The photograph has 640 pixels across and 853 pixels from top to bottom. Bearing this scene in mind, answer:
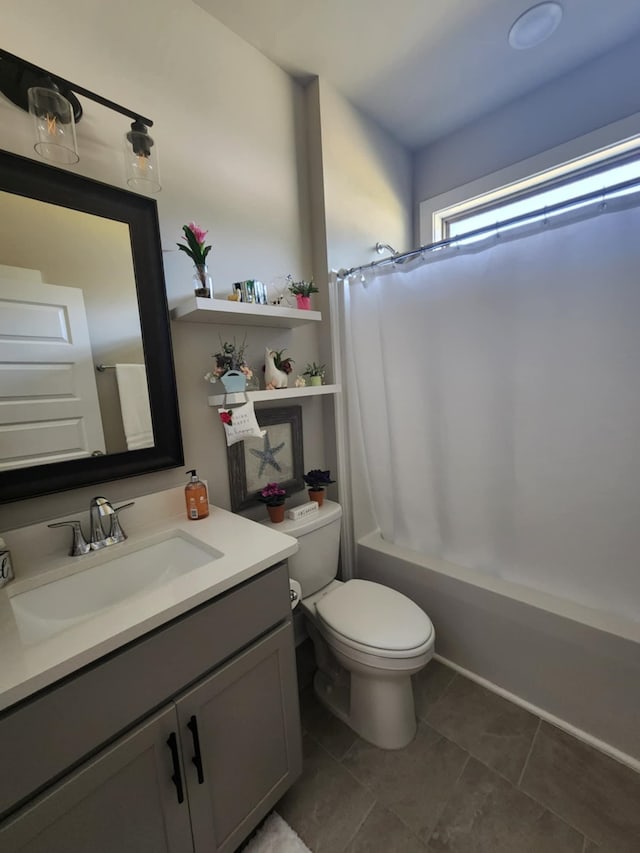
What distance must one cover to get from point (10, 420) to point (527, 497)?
5.71ft

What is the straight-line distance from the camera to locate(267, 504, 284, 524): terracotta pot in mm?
1419

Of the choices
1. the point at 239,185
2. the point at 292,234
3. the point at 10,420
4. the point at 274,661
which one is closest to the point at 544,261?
the point at 292,234

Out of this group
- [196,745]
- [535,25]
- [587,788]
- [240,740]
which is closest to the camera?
[196,745]

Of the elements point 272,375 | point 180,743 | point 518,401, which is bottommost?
point 180,743

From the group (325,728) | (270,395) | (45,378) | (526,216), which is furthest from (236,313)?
(325,728)

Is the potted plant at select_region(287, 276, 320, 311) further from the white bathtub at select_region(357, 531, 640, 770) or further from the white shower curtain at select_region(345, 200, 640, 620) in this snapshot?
the white bathtub at select_region(357, 531, 640, 770)

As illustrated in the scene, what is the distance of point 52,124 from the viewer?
0.89m

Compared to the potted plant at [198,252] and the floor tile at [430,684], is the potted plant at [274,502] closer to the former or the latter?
the potted plant at [198,252]

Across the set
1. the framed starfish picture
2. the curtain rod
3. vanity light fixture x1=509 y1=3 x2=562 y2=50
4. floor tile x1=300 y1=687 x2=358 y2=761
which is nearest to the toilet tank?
the framed starfish picture

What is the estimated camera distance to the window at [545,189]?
157 cm

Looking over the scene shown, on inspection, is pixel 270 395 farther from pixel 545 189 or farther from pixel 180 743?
pixel 545 189

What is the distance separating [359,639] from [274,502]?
58cm

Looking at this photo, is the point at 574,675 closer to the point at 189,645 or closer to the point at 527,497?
the point at 527,497

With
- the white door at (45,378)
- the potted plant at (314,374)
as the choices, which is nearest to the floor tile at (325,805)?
the white door at (45,378)
